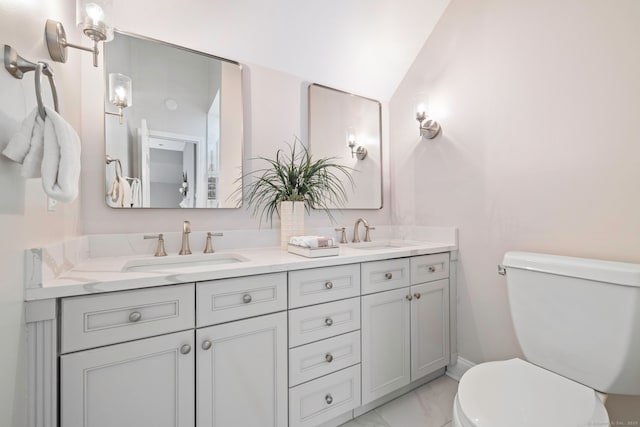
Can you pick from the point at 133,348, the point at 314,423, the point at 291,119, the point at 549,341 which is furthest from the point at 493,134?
the point at 133,348

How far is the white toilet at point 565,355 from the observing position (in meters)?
0.85

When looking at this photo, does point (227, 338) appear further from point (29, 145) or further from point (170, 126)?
point (170, 126)

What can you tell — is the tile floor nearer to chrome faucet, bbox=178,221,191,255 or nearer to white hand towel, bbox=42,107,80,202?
chrome faucet, bbox=178,221,191,255

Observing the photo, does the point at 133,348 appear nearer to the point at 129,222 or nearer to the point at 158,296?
the point at 158,296

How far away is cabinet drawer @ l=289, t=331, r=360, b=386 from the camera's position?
1.18 meters

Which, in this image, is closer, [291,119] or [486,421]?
[486,421]

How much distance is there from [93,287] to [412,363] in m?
1.51

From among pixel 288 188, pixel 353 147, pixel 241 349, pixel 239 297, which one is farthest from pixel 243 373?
pixel 353 147

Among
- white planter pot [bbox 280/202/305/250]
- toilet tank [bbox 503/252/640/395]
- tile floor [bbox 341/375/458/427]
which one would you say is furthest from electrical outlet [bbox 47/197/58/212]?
toilet tank [bbox 503/252/640/395]

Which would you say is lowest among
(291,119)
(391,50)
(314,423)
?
(314,423)

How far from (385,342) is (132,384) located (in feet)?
3.57

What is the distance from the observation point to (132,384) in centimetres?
88

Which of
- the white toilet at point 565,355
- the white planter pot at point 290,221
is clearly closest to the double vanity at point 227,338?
the white planter pot at point 290,221

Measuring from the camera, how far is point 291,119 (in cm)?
179
